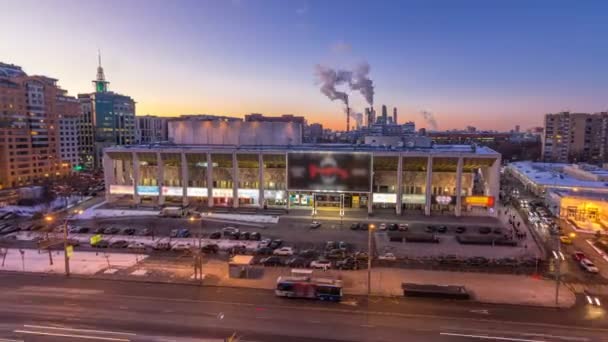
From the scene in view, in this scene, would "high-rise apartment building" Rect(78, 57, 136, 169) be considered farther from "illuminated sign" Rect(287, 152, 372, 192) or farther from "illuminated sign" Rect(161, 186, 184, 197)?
"illuminated sign" Rect(287, 152, 372, 192)

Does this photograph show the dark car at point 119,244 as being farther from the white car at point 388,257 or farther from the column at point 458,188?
the column at point 458,188

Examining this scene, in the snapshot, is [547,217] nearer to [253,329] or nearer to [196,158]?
[253,329]

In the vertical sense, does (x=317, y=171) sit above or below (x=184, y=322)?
above

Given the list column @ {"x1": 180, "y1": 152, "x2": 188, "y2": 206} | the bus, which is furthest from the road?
column @ {"x1": 180, "y1": 152, "x2": 188, "y2": 206}

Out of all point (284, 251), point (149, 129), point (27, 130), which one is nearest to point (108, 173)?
point (284, 251)

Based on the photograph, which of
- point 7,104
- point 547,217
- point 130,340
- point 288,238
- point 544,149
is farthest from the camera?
point 544,149

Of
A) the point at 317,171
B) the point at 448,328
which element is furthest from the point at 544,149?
the point at 448,328

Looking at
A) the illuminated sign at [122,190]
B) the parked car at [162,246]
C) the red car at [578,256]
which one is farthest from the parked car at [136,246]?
the red car at [578,256]
